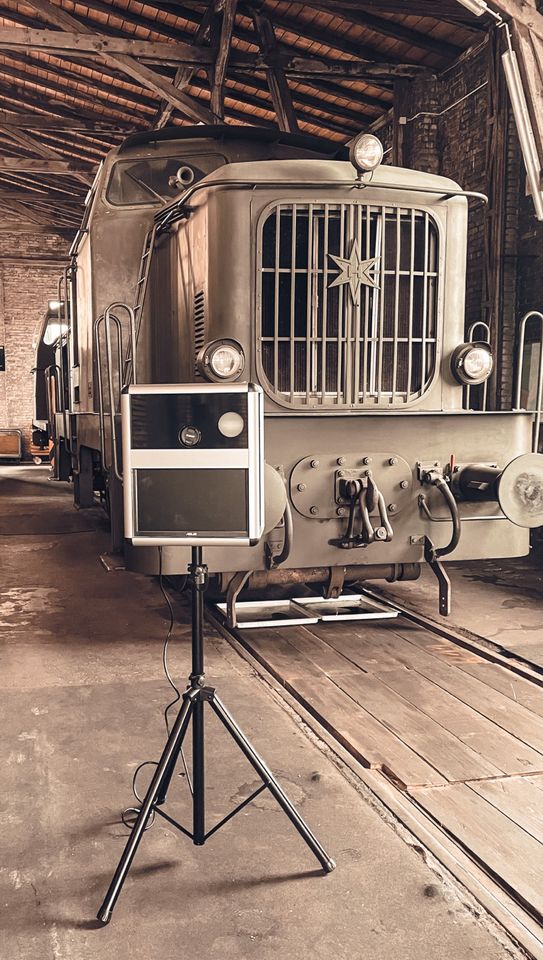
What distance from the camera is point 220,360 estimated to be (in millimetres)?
3732

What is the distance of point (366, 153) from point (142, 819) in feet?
9.60

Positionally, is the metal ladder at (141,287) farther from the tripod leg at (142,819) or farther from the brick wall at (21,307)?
the brick wall at (21,307)

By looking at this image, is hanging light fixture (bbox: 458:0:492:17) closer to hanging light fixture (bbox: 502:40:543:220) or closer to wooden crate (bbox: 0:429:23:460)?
hanging light fixture (bbox: 502:40:543:220)

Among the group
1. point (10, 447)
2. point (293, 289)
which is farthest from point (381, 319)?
point (10, 447)

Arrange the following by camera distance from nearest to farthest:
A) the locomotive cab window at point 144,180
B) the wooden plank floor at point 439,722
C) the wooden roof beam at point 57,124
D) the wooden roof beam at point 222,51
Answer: the wooden plank floor at point 439,722 → the locomotive cab window at point 144,180 → the wooden roof beam at point 222,51 → the wooden roof beam at point 57,124

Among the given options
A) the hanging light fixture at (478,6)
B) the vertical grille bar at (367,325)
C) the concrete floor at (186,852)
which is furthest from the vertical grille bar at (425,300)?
the hanging light fixture at (478,6)

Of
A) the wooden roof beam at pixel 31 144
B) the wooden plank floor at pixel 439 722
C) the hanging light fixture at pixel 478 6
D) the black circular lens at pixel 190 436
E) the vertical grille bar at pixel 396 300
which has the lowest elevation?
the wooden plank floor at pixel 439 722

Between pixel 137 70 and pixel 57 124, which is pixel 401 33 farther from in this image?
pixel 57 124

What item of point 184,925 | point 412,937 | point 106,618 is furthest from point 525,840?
point 106,618

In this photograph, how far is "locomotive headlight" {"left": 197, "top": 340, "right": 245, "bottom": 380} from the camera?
12.2 feet

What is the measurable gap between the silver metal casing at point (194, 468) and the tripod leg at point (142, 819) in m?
0.45

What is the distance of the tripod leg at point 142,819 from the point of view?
1927 millimetres

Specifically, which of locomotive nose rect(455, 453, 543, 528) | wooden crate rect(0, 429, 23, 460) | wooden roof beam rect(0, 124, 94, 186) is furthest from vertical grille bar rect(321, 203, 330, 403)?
wooden crate rect(0, 429, 23, 460)

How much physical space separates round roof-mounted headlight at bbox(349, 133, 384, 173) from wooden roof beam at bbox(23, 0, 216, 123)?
18.7ft
